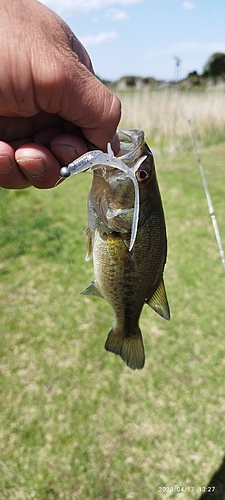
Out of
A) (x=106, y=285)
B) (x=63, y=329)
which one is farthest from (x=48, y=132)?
(x=63, y=329)

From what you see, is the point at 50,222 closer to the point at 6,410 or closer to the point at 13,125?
the point at 6,410

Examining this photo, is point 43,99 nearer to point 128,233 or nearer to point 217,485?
point 128,233

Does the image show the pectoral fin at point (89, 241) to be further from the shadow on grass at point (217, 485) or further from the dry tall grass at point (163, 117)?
the dry tall grass at point (163, 117)

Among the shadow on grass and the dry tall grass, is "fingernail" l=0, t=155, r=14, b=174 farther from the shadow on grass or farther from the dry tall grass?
the dry tall grass

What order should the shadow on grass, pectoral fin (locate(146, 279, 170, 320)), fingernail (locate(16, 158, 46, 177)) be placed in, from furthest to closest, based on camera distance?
1. the shadow on grass
2. pectoral fin (locate(146, 279, 170, 320))
3. fingernail (locate(16, 158, 46, 177))

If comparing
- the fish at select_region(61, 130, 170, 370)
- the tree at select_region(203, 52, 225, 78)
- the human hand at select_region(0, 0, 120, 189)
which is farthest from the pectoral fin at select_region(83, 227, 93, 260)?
the tree at select_region(203, 52, 225, 78)

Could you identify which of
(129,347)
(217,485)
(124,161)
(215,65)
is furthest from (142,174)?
(215,65)

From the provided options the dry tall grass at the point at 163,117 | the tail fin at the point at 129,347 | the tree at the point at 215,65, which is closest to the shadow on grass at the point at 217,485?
the tail fin at the point at 129,347

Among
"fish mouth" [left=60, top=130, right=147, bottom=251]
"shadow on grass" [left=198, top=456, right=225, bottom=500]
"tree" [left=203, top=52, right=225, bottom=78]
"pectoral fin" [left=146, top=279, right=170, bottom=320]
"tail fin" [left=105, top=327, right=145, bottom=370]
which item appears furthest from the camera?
"tree" [left=203, top=52, right=225, bottom=78]
